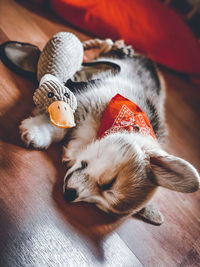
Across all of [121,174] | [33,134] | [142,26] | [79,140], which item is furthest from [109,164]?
[142,26]

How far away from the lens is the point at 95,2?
86.7 inches

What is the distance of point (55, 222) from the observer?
40.1 inches

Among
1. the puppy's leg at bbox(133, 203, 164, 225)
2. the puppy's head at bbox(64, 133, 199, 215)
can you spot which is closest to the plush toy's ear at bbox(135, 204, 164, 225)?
the puppy's leg at bbox(133, 203, 164, 225)

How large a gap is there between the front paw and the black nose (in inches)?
12.8

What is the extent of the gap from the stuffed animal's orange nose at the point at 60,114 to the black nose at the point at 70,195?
340 mm

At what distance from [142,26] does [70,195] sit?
7.46 ft

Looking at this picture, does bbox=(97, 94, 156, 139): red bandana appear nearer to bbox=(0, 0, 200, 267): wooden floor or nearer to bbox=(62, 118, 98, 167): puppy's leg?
bbox=(62, 118, 98, 167): puppy's leg

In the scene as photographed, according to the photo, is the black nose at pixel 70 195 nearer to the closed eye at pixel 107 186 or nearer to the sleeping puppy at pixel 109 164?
the sleeping puppy at pixel 109 164

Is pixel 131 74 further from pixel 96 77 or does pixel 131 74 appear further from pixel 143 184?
pixel 143 184

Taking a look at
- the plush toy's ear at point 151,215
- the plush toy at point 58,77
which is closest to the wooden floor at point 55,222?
the plush toy's ear at point 151,215

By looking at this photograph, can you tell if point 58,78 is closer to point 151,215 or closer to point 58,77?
point 58,77

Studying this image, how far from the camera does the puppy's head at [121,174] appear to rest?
0.95 metres

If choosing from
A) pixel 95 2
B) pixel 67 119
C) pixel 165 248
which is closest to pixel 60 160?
pixel 67 119

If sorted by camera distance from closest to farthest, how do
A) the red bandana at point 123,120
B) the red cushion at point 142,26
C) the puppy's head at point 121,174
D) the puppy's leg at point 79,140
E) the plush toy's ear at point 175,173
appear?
the plush toy's ear at point 175,173, the puppy's head at point 121,174, the red bandana at point 123,120, the puppy's leg at point 79,140, the red cushion at point 142,26
